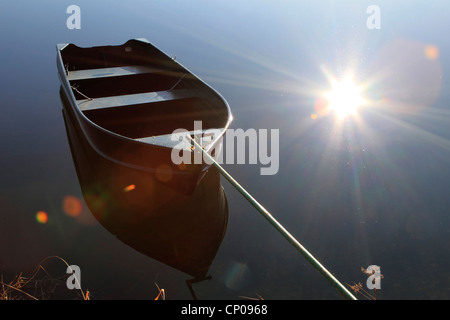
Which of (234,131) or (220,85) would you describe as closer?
(234,131)

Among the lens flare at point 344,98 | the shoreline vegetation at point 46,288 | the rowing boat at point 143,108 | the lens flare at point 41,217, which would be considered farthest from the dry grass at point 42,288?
the lens flare at point 344,98

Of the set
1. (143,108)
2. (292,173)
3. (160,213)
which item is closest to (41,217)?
(160,213)

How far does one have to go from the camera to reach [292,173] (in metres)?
9.14

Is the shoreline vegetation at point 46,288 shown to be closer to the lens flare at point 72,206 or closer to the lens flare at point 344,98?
the lens flare at point 72,206

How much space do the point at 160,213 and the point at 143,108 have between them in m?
3.56

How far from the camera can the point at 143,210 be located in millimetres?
7238

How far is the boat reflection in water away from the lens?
21.2 feet

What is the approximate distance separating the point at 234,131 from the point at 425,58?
1017cm

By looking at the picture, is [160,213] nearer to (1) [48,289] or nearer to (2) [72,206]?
(2) [72,206]

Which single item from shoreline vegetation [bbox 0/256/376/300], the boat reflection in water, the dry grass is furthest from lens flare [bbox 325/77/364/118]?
the dry grass

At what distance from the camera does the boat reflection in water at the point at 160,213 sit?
6449mm

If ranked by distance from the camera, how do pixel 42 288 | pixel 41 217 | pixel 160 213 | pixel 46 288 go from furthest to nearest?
pixel 41 217 < pixel 160 213 < pixel 46 288 < pixel 42 288

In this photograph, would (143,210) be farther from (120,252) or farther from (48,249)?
(48,249)
